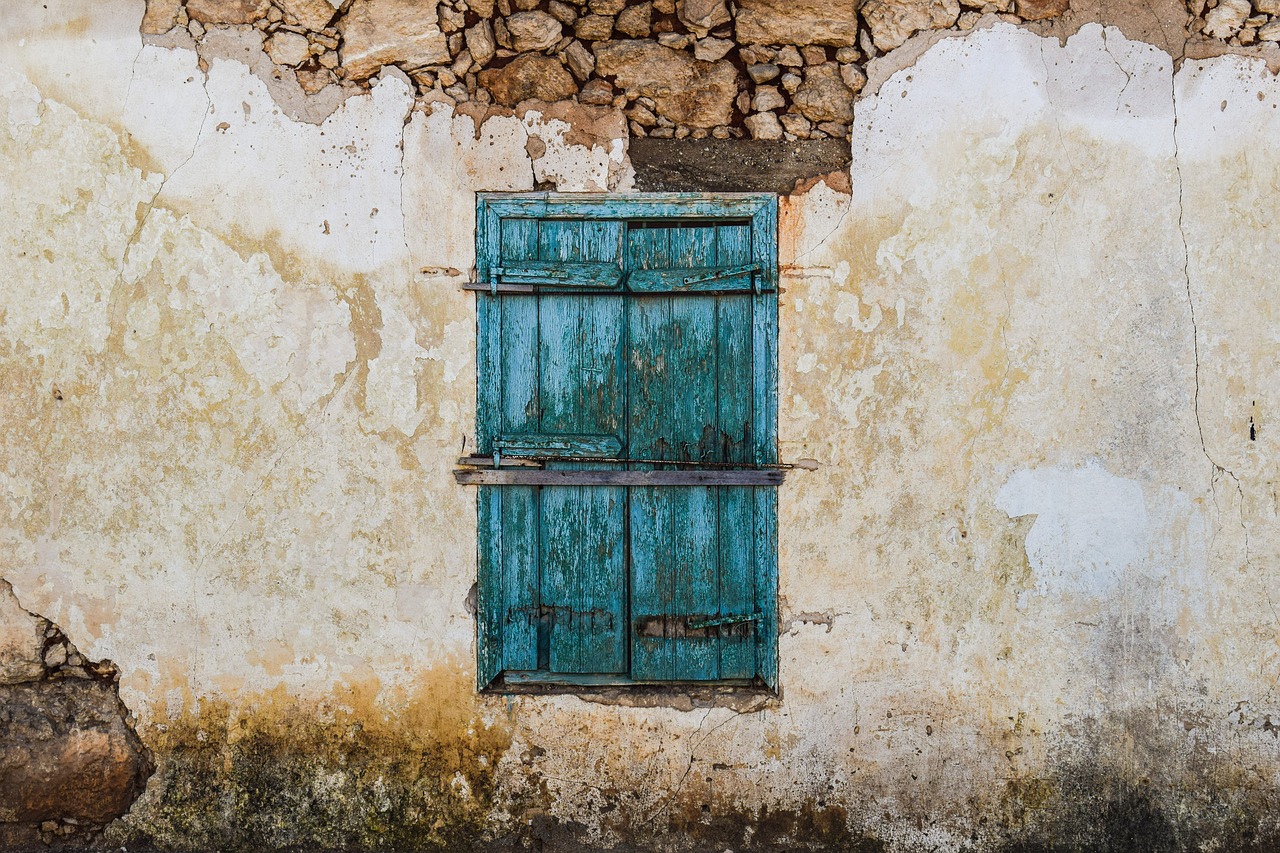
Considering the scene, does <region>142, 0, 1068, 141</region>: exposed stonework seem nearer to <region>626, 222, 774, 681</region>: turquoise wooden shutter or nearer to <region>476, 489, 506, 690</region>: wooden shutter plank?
<region>626, 222, 774, 681</region>: turquoise wooden shutter

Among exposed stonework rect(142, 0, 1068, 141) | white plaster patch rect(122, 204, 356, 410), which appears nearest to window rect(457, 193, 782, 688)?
exposed stonework rect(142, 0, 1068, 141)

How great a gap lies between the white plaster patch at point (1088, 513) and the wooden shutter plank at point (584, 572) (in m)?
1.29

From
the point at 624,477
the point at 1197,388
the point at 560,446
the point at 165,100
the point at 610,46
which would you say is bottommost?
the point at 624,477

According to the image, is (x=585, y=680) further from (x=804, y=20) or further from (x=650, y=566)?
(x=804, y=20)

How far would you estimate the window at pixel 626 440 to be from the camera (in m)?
2.99

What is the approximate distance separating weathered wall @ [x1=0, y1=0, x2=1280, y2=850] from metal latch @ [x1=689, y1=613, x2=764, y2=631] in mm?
127

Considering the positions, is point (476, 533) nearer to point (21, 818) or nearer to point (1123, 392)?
point (21, 818)

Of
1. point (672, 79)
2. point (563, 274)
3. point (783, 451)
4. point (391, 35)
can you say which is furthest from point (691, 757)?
point (391, 35)

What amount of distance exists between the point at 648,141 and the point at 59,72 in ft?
6.31

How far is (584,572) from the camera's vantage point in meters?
3.05

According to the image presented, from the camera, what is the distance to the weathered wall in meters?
2.96

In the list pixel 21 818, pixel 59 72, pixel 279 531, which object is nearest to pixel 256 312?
pixel 279 531

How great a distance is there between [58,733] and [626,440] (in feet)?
6.94

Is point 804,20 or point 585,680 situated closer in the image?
point 804,20
